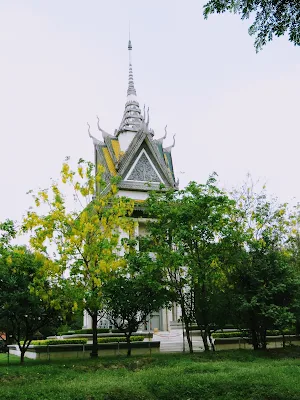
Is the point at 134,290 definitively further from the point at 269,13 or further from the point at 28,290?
the point at 269,13

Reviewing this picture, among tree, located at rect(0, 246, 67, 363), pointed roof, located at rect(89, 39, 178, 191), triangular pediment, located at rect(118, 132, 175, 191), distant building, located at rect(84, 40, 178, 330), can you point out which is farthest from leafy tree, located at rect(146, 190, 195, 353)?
triangular pediment, located at rect(118, 132, 175, 191)

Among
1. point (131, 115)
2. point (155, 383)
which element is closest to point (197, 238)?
point (155, 383)

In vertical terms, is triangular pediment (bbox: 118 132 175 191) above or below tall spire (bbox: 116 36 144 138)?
below

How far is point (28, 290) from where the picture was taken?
1462cm

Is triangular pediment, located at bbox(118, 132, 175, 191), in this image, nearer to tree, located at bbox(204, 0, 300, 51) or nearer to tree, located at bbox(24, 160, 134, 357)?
tree, located at bbox(24, 160, 134, 357)

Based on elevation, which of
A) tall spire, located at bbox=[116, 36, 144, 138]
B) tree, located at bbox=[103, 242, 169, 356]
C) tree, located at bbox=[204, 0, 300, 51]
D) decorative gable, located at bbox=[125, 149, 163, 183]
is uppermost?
tall spire, located at bbox=[116, 36, 144, 138]

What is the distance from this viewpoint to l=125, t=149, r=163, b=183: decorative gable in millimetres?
28281

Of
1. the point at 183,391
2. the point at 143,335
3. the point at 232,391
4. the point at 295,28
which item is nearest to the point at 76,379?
the point at 183,391

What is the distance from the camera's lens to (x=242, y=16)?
20.1ft

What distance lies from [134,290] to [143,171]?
13.1 meters

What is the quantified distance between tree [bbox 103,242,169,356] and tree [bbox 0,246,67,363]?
1.91m

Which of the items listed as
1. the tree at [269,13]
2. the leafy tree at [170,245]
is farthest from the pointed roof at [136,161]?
the tree at [269,13]

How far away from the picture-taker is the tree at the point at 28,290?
47.1 ft

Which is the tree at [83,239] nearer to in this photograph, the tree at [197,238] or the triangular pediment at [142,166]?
the tree at [197,238]
